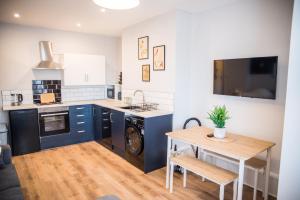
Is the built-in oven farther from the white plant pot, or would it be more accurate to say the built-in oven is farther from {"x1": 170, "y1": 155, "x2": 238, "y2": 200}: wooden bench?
the white plant pot

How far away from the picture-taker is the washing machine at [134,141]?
10.2 ft

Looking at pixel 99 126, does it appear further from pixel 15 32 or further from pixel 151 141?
pixel 15 32

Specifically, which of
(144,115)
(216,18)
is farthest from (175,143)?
(216,18)

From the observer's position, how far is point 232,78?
271 cm

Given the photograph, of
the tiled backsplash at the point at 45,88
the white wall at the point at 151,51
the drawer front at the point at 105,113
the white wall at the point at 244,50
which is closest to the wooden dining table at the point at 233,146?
the white wall at the point at 244,50

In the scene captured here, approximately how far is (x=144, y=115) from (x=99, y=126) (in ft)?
5.70

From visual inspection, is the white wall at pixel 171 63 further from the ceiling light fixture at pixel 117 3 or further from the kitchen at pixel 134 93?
the ceiling light fixture at pixel 117 3

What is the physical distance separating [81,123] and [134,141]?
1.71 meters

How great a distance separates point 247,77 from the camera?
2.52m

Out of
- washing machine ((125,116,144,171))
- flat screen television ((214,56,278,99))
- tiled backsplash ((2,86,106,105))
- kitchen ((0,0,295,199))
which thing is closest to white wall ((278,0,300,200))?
kitchen ((0,0,295,199))

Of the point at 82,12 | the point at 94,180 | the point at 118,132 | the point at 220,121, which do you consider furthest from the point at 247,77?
the point at 82,12

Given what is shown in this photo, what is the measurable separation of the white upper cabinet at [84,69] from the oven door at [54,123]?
0.73m

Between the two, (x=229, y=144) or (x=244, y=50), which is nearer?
(x=229, y=144)

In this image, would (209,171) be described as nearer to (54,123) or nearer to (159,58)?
(159,58)
